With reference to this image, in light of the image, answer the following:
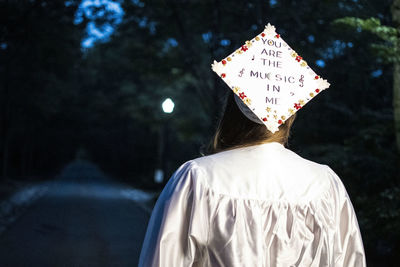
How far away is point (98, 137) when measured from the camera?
54.2 m

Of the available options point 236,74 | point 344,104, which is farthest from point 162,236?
point 344,104

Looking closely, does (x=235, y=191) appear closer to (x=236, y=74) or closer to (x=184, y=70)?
(x=236, y=74)

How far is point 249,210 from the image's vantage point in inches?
79.0

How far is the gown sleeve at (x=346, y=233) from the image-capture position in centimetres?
218

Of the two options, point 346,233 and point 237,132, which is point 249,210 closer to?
point 237,132

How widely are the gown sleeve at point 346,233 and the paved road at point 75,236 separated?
265 inches

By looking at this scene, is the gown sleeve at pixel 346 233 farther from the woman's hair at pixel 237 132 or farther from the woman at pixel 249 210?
the woman's hair at pixel 237 132

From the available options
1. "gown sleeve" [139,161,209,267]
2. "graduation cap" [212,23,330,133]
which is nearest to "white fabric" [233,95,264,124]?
"graduation cap" [212,23,330,133]

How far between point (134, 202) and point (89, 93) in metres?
24.2

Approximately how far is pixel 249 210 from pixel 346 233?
500mm

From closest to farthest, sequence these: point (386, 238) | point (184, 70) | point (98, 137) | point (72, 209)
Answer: point (386, 238)
point (72, 209)
point (184, 70)
point (98, 137)

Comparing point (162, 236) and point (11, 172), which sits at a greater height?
point (162, 236)

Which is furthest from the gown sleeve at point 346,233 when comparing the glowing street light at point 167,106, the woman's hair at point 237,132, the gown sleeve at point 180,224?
the glowing street light at point 167,106

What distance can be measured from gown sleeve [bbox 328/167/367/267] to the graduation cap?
1.18 feet
